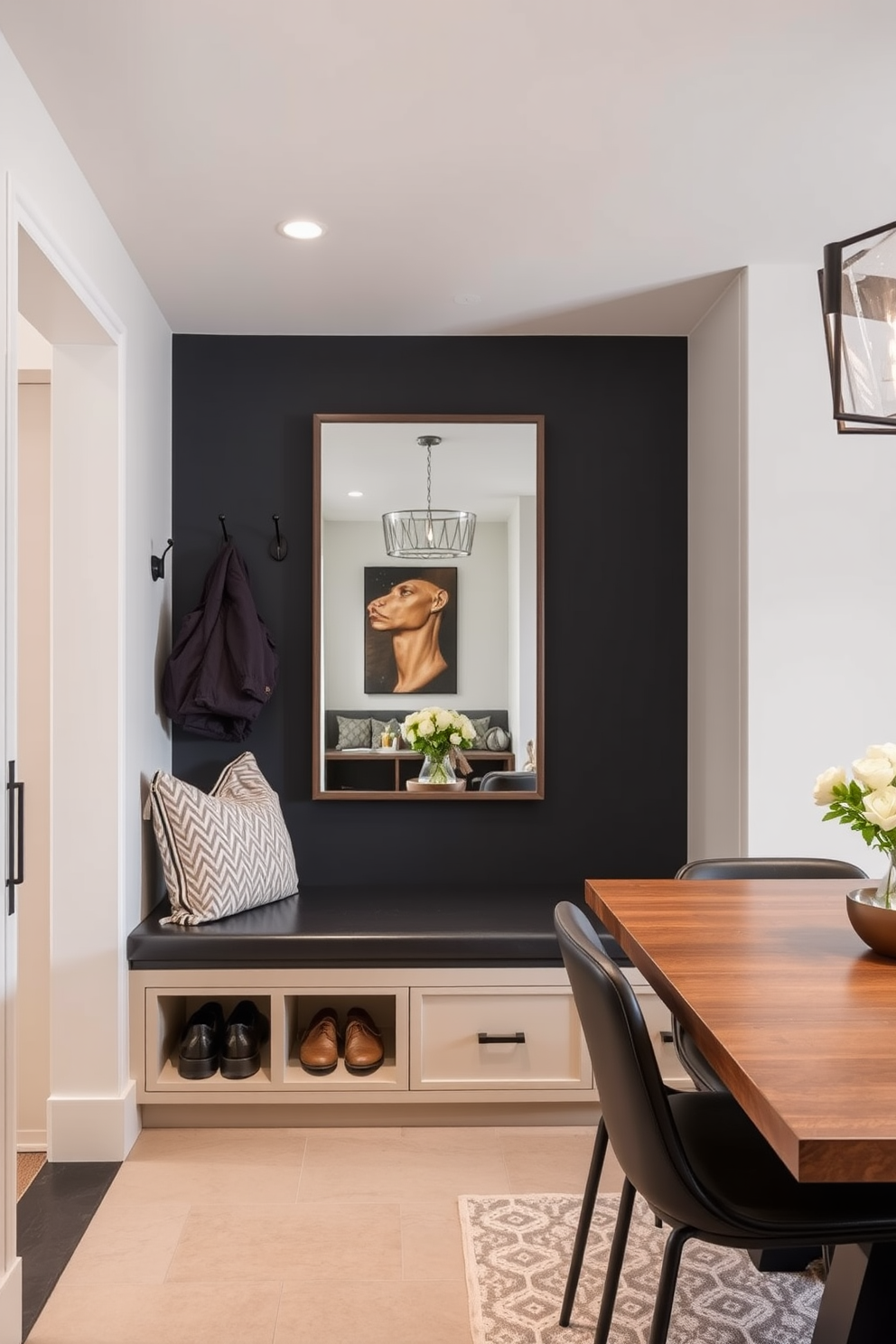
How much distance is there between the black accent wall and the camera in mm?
3723

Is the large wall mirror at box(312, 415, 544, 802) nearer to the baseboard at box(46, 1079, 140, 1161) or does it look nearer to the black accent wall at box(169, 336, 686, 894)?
the black accent wall at box(169, 336, 686, 894)

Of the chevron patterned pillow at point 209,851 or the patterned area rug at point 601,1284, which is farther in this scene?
the chevron patterned pillow at point 209,851

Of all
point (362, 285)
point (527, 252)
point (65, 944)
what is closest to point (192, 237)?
point (362, 285)

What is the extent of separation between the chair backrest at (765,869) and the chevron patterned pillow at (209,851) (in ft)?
4.69

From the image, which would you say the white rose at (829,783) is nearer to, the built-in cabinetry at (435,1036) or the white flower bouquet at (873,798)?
the white flower bouquet at (873,798)

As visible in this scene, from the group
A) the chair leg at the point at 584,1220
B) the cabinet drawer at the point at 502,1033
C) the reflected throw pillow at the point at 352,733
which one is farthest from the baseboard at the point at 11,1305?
the reflected throw pillow at the point at 352,733

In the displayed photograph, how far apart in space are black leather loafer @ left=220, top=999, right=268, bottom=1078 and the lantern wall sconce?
2.39 m

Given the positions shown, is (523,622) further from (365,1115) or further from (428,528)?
(365,1115)

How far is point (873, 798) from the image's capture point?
1.67 m

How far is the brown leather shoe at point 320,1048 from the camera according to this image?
3.09m

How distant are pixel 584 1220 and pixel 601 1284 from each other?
344 mm

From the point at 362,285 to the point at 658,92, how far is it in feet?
4.18

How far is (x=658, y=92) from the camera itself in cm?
219

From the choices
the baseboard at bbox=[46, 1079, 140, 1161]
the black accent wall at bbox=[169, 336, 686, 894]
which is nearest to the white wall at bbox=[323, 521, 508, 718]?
the black accent wall at bbox=[169, 336, 686, 894]
